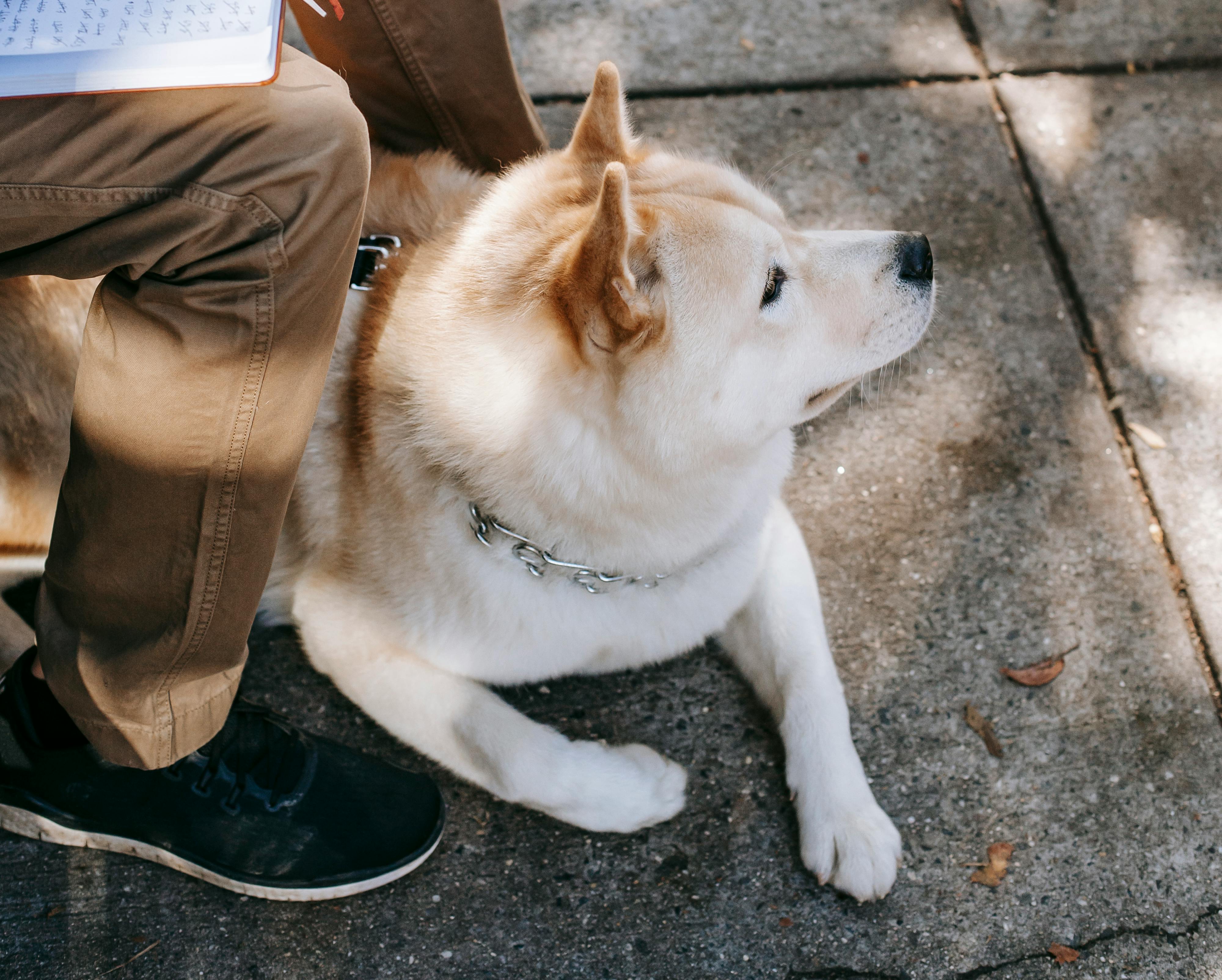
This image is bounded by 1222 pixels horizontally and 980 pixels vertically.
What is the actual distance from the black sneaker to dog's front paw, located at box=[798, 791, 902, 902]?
0.86m

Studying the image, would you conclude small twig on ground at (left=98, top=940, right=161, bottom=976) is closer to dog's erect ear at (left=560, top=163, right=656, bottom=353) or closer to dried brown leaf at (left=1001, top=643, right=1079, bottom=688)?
dog's erect ear at (left=560, top=163, right=656, bottom=353)

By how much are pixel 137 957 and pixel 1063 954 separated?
2005 mm

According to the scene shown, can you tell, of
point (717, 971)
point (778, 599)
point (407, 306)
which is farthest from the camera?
point (778, 599)

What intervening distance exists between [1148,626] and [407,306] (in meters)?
2.02

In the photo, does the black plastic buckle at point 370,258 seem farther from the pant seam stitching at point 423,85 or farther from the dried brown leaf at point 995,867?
the dried brown leaf at point 995,867

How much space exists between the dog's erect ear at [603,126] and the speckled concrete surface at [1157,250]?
176 cm

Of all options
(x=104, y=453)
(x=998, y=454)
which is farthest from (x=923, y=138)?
(x=104, y=453)

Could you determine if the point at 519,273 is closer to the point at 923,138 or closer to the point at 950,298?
the point at 950,298

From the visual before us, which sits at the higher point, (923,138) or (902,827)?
(923,138)

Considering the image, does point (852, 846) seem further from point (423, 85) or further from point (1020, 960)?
point (423, 85)

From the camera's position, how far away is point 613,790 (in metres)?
1.97

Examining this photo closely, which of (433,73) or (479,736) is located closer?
(479,736)

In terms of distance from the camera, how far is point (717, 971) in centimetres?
192

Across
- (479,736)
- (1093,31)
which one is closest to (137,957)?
(479,736)
